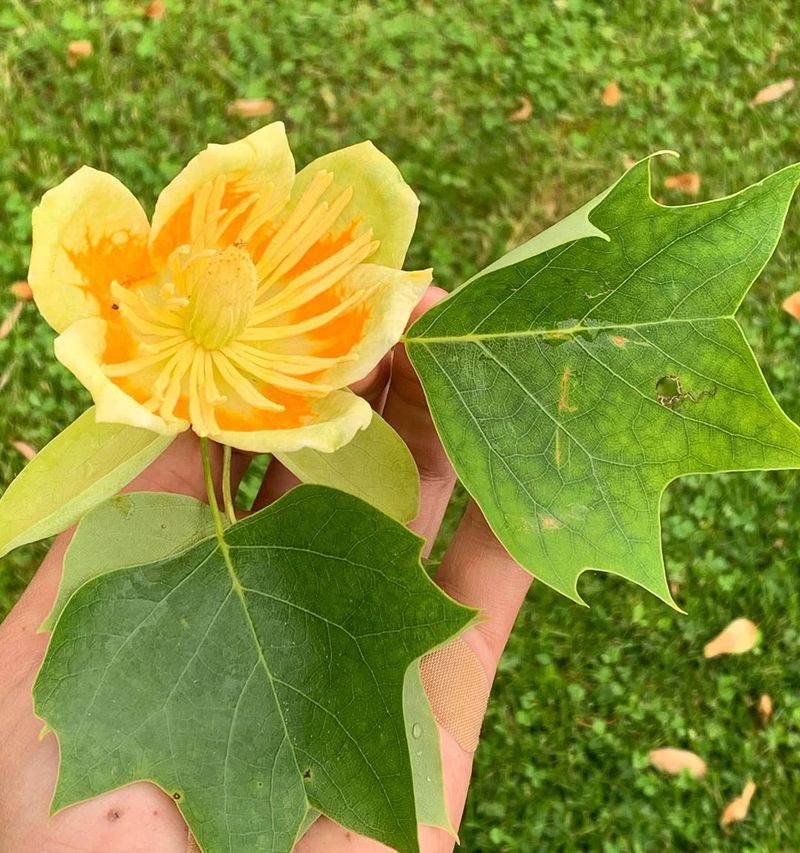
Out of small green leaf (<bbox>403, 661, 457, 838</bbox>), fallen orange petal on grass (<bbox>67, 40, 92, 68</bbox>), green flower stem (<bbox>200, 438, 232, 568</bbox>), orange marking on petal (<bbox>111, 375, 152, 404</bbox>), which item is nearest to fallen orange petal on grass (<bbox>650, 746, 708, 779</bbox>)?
small green leaf (<bbox>403, 661, 457, 838</bbox>)

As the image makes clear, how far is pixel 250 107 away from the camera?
2404 mm

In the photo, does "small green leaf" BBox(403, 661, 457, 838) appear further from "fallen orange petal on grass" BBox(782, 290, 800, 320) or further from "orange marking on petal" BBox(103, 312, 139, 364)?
"fallen orange petal on grass" BBox(782, 290, 800, 320)

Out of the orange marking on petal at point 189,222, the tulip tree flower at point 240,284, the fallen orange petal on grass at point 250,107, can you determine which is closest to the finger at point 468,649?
the tulip tree flower at point 240,284

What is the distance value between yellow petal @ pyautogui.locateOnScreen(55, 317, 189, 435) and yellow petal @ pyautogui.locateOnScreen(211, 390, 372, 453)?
0.27 ft

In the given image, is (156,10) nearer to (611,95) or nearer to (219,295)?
(611,95)

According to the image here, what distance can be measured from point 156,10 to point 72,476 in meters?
1.80

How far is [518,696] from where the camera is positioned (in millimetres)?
2135

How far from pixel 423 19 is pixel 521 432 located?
1757 millimetres

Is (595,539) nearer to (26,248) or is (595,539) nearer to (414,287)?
(414,287)

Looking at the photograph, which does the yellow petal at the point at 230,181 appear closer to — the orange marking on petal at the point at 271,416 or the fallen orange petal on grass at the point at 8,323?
the orange marking on petal at the point at 271,416

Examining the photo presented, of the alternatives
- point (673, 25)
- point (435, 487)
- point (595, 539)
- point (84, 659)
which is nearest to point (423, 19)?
point (673, 25)

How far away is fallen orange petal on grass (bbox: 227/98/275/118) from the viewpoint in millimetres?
2400

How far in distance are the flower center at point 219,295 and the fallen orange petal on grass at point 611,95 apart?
5.90ft

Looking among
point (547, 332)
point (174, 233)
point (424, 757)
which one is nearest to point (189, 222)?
point (174, 233)
